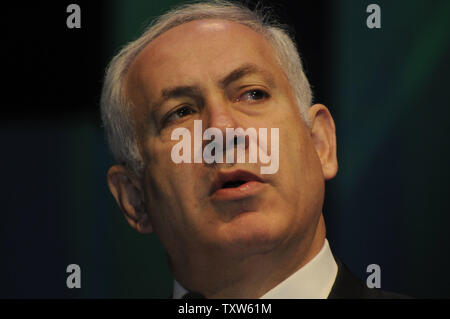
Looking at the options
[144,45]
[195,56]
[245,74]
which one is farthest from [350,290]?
[144,45]

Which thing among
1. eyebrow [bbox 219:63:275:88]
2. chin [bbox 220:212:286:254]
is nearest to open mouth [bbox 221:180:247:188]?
chin [bbox 220:212:286:254]

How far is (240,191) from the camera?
2184 millimetres

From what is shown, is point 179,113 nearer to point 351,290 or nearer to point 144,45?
point 144,45

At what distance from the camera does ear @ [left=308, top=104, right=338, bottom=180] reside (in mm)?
→ 2498

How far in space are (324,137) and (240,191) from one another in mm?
518

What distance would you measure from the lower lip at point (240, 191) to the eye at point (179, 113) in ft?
1.08

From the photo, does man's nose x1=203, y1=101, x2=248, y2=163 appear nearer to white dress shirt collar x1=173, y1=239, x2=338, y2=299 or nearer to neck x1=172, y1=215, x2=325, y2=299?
neck x1=172, y1=215, x2=325, y2=299

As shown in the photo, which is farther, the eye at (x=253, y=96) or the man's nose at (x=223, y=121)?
the eye at (x=253, y=96)

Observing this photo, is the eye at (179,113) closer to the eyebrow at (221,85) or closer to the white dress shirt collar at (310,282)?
the eyebrow at (221,85)

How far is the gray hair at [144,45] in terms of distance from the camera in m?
2.51

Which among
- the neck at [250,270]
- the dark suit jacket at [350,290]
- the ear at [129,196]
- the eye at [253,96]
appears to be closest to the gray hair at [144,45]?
the ear at [129,196]
